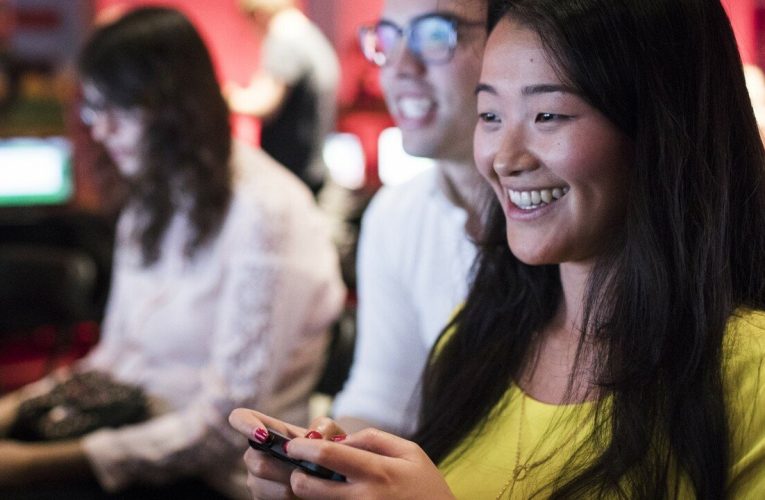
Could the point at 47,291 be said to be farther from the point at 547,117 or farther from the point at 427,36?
the point at 547,117

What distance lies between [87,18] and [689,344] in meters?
6.14

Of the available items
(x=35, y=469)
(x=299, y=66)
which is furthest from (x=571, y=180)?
(x=299, y=66)

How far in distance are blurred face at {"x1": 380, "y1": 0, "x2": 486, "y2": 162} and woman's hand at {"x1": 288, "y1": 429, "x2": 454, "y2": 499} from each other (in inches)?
29.9

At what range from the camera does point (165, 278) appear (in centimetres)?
238

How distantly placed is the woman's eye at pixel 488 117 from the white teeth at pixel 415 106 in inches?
17.1

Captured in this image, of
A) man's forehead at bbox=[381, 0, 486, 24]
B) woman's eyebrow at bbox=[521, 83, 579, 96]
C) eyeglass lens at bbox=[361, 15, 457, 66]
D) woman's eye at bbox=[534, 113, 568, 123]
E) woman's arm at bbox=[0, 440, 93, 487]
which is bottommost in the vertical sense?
woman's arm at bbox=[0, 440, 93, 487]

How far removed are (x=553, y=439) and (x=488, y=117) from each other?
1.36 feet

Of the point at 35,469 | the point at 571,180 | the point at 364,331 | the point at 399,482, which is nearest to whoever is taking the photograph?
the point at 399,482

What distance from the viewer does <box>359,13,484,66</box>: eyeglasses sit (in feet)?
5.46

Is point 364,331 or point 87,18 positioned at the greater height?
point 87,18

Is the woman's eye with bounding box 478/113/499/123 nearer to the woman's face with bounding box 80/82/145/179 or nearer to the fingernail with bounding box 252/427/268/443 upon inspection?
the fingernail with bounding box 252/427/268/443

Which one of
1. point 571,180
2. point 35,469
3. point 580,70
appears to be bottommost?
point 35,469

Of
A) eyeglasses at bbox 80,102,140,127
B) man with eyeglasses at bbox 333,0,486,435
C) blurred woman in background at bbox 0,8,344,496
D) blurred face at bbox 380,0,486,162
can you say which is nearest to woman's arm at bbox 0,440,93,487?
blurred woman in background at bbox 0,8,344,496

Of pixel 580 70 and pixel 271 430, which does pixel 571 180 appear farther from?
pixel 271 430
